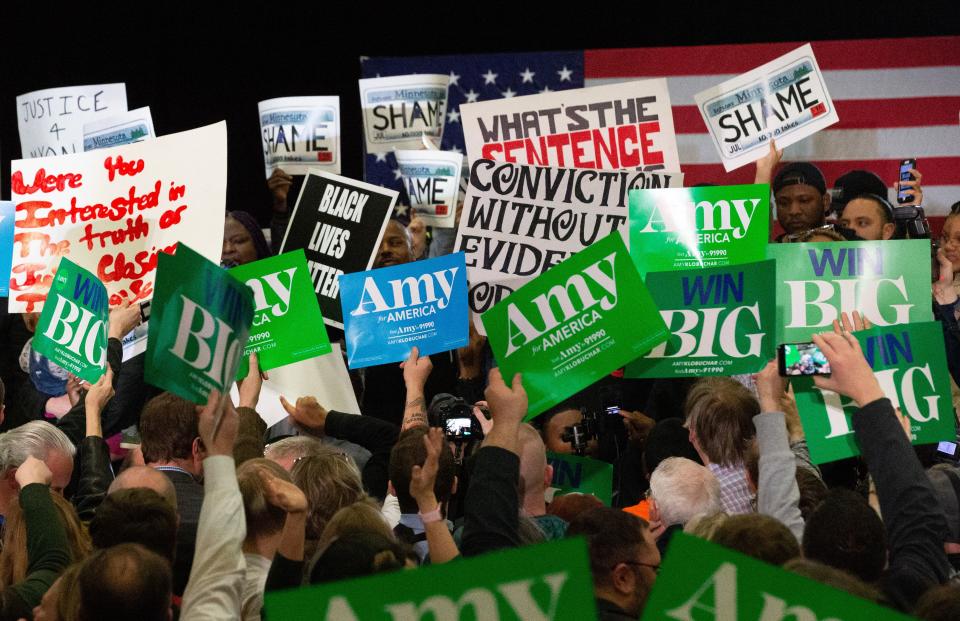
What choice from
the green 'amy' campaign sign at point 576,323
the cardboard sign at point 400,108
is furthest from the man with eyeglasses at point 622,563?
the cardboard sign at point 400,108

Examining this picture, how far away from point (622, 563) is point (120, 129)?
4357 mm

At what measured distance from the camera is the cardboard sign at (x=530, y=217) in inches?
231

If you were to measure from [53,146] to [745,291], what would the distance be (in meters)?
4.35

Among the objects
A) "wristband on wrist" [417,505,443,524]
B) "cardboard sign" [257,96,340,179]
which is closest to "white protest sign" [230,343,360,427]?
"cardboard sign" [257,96,340,179]

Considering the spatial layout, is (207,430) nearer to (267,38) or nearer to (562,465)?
(562,465)

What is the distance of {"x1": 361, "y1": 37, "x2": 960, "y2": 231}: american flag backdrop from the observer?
8.59 metres

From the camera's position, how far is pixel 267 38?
31.0 ft

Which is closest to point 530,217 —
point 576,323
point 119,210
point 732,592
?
point 576,323

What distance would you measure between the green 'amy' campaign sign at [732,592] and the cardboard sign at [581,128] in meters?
4.19

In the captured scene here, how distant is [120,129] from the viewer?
658 cm

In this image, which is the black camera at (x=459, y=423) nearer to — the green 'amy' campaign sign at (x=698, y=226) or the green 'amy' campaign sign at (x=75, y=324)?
the green 'amy' campaign sign at (x=698, y=226)

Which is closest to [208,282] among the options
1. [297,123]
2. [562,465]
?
[562,465]

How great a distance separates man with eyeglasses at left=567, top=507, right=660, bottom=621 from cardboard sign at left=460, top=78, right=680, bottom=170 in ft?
11.2

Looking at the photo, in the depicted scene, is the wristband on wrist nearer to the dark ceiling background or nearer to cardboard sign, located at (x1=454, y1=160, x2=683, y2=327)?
cardboard sign, located at (x1=454, y1=160, x2=683, y2=327)
